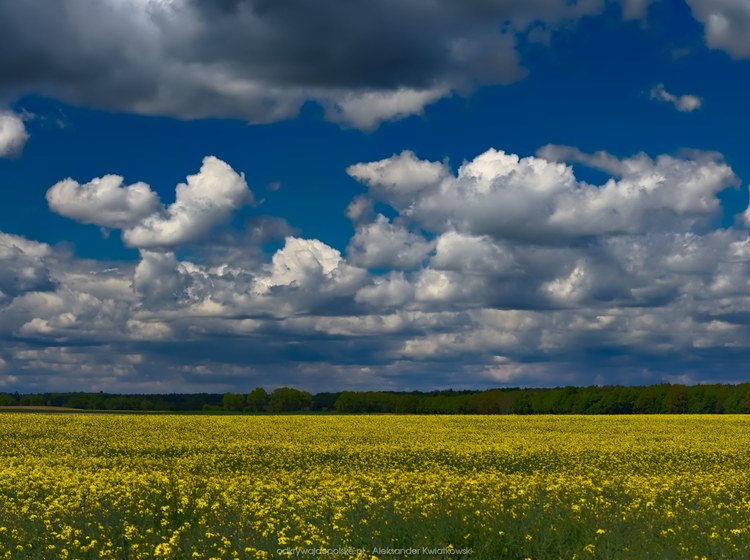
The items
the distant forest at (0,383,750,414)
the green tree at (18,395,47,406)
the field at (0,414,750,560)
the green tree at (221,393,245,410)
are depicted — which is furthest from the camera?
the green tree at (221,393,245,410)

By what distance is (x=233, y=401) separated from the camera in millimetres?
155375

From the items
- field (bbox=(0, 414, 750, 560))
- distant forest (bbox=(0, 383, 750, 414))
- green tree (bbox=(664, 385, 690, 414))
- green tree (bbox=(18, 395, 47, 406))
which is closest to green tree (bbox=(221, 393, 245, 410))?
distant forest (bbox=(0, 383, 750, 414))

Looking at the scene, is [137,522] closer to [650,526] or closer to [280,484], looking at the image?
[280,484]

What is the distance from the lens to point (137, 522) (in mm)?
14695

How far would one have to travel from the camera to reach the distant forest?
4816 inches

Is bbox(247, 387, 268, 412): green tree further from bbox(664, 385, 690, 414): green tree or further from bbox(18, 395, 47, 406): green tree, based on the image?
bbox(664, 385, 690, 414): green tree

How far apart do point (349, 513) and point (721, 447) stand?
102 ft

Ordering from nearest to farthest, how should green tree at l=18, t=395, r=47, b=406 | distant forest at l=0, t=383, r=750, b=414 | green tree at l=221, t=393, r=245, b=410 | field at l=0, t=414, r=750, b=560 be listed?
field at l=0, t=414, r=750, b=560
distant forest at l=0, t=383, r=750, b=414
green tree at l=18, t=395, r=47, b=406
green tree at l=221, t=393, r=245, b=410

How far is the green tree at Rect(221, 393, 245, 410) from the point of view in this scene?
6019 inches

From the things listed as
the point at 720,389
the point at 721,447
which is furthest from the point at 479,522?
the point at 720,389

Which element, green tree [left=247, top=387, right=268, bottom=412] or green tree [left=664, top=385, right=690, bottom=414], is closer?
green tree [left=664, top=385, right=690, bottom=414]

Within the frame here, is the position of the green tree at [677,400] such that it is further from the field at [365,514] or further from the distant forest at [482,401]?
the field at [365,514]

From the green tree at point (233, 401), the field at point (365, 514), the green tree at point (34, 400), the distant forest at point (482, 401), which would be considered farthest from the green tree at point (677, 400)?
the green tree at point (34, 400)

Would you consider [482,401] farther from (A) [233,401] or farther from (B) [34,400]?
(B) [34,400]
